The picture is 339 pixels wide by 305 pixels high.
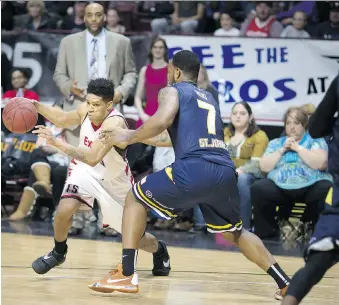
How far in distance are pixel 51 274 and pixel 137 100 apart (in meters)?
3.99

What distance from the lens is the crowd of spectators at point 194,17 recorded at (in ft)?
40.9

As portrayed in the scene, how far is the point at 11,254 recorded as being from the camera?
9.10 m

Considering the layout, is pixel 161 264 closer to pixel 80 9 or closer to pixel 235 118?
pixel 235 118

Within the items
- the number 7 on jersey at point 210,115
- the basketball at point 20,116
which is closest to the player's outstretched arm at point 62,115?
the basketball at point 20,116

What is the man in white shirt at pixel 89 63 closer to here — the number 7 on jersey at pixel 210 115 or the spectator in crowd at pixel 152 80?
the spectator in crowd at pixel 152 80

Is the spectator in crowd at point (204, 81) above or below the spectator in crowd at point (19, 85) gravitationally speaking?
above

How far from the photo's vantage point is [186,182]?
22.6 feet

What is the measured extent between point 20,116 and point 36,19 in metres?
6.11

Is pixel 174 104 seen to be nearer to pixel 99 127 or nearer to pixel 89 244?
pixel 99 127

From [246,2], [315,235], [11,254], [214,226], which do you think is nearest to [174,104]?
[214,226]

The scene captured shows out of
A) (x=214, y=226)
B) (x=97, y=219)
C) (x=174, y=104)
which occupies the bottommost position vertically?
(x=97, y=219)

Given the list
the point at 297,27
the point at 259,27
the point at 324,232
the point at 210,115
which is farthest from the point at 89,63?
the point at 324,232

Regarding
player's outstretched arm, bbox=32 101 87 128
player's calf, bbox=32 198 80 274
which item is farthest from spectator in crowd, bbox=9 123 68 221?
player's calf, bbox=32 198 80 274

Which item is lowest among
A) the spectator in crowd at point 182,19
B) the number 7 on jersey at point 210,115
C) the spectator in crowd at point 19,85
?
the spectator in crowd at point 19,85
